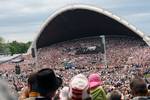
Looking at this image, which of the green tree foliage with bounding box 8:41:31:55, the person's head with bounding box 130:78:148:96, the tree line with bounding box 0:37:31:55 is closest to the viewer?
the person's head with bounding box 130:78:148:96

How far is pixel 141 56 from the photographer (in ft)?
197

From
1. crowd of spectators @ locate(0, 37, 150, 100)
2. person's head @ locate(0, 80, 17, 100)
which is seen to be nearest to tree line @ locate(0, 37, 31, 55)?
crowd of spectators @ locate(0, 37, 150, 100)

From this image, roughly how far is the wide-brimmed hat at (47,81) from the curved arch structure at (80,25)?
6294 centimetres

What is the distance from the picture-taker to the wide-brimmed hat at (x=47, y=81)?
329cm

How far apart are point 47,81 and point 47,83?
15mm

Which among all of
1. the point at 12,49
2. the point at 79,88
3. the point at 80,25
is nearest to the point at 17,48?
the point at 12,49

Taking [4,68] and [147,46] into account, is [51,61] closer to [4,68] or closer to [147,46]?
[4,68]

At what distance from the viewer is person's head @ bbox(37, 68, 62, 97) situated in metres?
3.28

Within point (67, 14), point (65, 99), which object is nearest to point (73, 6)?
point (67, 14)

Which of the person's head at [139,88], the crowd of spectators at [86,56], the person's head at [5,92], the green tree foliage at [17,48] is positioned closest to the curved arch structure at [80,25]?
the crowd of spectators at [86,56]

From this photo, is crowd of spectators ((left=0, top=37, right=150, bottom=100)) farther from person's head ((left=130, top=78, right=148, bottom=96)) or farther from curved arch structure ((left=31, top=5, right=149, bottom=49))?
person's head ((left=130, top=78, right=148, bottom=96))

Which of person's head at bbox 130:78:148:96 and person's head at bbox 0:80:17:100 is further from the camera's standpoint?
person's head at bbox 130:78:148:96

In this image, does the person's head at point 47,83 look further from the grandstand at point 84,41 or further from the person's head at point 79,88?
the grandstand at point 84,41

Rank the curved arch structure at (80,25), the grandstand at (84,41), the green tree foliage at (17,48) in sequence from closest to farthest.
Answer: the grandstand at (84,41) < the curved arch structure at (80,25) < the green tree foliage at (17,48)
